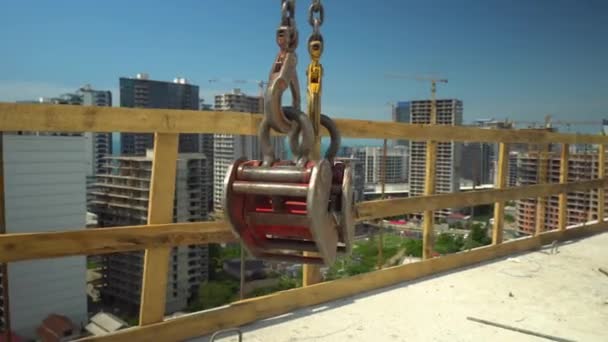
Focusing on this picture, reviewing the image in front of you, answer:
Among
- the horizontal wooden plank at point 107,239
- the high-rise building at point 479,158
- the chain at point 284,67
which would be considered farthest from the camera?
the high-rise building at point 479,158

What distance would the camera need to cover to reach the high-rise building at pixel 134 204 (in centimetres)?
798

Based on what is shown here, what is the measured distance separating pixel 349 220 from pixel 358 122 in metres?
1.70

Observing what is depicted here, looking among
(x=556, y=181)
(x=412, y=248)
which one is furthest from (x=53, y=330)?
(x=412, y=248)

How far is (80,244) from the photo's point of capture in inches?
84.6

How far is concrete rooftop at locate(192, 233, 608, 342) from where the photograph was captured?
8.93 feet

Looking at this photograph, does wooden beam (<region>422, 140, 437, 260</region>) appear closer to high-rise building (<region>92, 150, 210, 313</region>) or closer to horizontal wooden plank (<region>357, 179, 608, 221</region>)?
horizontal wooden plank (<region>357, 179, 608, 221</region>)

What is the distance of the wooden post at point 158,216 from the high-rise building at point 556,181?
4305 mm

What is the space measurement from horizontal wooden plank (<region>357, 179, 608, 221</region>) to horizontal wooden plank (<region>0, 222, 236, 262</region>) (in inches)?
36.7

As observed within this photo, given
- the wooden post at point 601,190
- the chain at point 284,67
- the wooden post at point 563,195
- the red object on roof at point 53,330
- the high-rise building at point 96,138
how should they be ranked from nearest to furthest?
the chain at point 284,67 → the red object on roof at point 53,330 → the wooden post at point 563,195 → the wooden post at point 601,190 → the high-rise building at point 96,138

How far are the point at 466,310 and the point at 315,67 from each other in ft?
7.01

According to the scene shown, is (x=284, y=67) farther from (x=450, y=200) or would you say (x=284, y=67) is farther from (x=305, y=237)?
(x=450, y=200)

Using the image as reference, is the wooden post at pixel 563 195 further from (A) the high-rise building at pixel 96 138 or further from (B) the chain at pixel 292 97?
(A) the high-rise building at pixel 96 138

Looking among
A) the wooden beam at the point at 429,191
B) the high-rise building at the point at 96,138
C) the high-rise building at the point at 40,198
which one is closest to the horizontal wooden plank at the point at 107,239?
the high-rise building at the point at 40,198

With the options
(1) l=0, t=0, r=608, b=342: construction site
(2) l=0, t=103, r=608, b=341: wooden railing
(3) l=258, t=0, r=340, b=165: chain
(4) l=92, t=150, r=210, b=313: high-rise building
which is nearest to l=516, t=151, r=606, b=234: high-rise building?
(1) l=0, t=0, r=608, b=342: construction site
